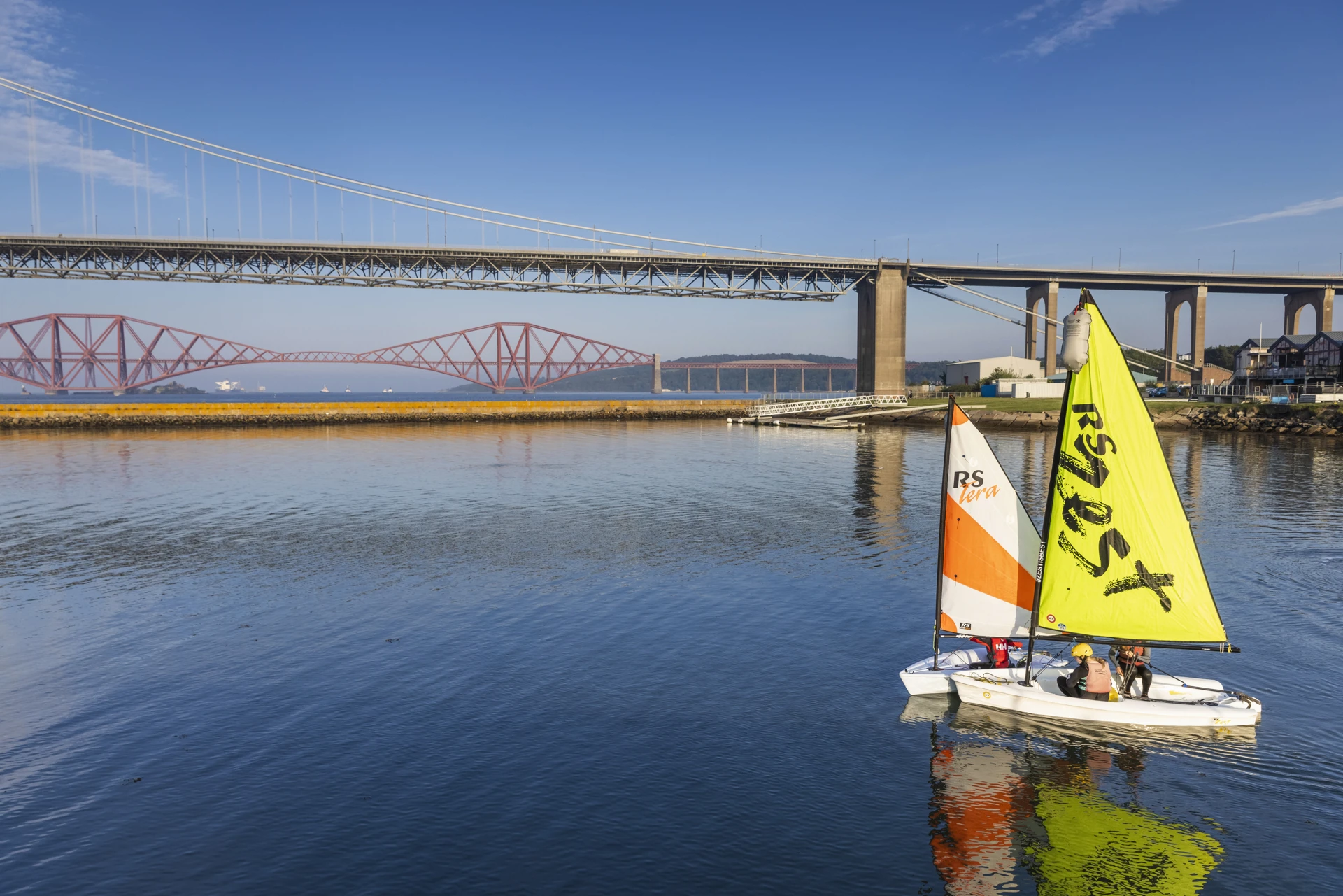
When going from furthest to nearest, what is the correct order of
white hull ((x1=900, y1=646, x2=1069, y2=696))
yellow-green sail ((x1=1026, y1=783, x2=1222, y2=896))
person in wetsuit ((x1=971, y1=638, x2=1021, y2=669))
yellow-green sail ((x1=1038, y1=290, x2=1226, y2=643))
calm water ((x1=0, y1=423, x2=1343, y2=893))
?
person in wetsuit ((x1=971, y1=638, x2=1021, y2=669)) → white hull ((x1=900, y1=646, x2=1069, y2=696)) → yellow-green sail ((x1=1038, y1=290, x2=1226, y2=643)) → calm water ((x1=0, y1=423, x2=1343, y2=893)) → yellow-green sail ((x1=1026, y1=783, x2=1222, y2=896))

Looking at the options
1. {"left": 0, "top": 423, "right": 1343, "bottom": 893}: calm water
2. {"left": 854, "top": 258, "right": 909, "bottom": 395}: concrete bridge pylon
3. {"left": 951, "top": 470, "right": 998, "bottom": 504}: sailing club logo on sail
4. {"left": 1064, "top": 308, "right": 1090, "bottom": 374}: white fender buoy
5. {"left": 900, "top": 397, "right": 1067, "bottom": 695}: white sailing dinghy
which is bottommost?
{"left": 0, "top": 423, "right": 1343, "bottom": 893}: calm water

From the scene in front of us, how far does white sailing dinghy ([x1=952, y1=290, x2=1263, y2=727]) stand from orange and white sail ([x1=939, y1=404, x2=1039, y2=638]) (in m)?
0.64

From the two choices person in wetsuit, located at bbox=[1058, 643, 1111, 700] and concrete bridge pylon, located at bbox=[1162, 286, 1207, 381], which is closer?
person in wetsuit, located at bbox=[1058, 643, 1111, 700]

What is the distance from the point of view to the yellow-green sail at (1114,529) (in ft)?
47.7

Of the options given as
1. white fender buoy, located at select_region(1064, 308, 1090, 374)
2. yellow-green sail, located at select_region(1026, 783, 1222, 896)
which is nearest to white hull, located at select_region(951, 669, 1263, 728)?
yellow-green sail, located at select_region(1026, 783, 1222, 896)

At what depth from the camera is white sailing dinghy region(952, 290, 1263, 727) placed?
1457 cm

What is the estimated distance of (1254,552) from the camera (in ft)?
91.7

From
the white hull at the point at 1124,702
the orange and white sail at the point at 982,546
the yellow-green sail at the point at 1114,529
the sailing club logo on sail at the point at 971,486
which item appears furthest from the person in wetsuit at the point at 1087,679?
the sailing club logo on sail at the point at 971,486

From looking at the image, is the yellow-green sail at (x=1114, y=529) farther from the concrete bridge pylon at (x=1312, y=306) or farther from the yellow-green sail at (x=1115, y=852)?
the concrete bridge pylon at (x=1312, y=306)

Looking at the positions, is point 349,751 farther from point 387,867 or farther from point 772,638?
point 772,638

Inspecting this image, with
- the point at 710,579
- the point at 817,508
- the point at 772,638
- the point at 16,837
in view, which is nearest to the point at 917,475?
the point at 817,508

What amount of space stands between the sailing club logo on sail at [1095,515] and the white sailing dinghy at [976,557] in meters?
0.99

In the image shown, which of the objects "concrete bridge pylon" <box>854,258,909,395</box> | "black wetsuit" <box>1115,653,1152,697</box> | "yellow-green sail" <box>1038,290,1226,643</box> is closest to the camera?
"yellow-green sail" <box>1038,290,1226,643</box>

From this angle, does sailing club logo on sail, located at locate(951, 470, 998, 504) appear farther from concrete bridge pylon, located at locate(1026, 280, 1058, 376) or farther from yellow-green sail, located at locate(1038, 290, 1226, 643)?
concrete bridge pylon, located at locate(1026, 280, 1058, 376)
